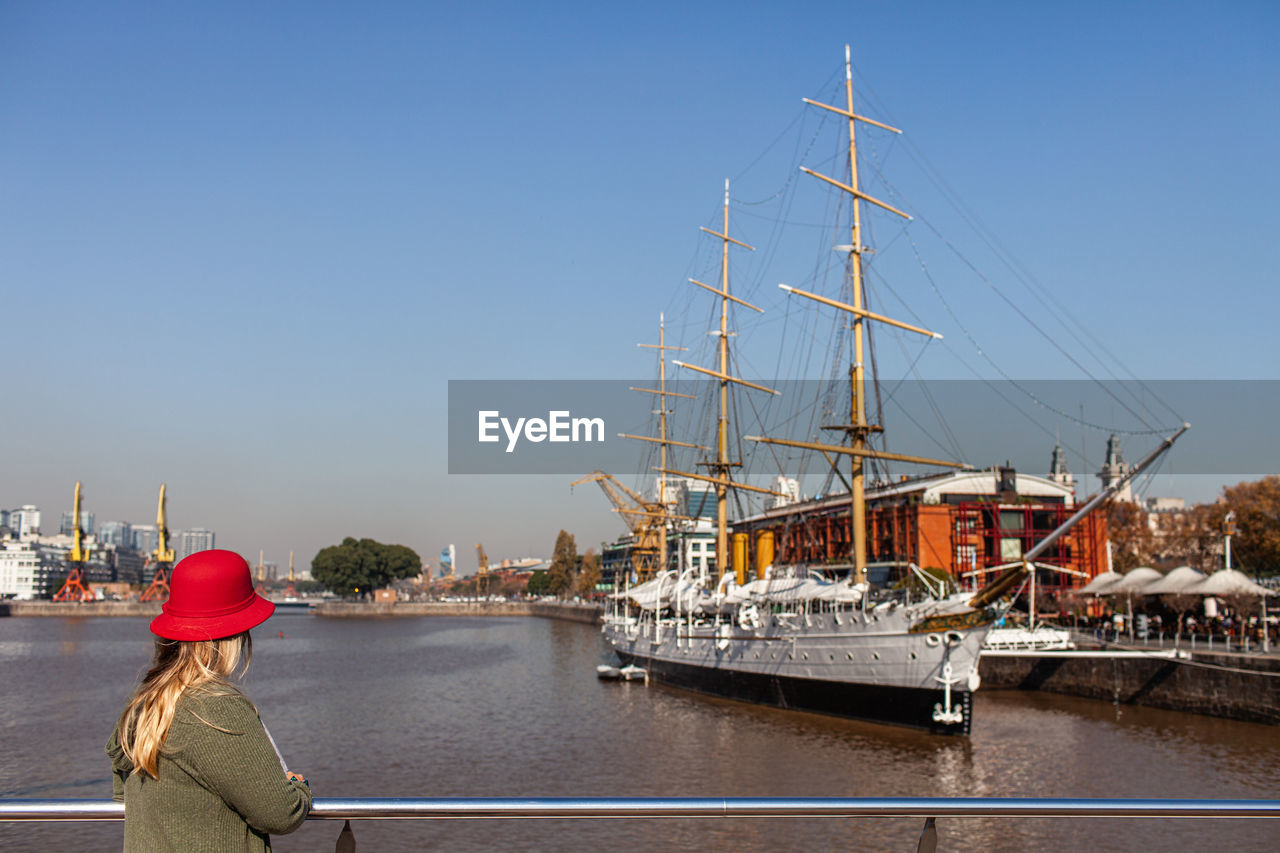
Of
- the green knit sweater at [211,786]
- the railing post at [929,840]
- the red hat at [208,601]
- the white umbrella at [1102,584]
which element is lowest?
the white umbrella at [1102,584]

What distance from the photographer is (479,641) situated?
290 feet

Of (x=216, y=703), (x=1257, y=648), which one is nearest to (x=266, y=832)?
(x=216, y=703)

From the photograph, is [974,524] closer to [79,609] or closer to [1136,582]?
[1136,582]

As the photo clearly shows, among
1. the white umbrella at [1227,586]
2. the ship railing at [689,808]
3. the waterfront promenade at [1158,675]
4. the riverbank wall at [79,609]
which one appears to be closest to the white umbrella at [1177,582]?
the white umbrella at [1227,586]

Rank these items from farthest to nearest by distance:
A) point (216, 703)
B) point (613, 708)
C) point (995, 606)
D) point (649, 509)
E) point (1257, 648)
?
point (649, 509), point (613, 708), point (1257, 648), point (995, 606), point (216, 703)

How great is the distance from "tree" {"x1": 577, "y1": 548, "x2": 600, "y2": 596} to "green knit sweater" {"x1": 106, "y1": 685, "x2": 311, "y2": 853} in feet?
501

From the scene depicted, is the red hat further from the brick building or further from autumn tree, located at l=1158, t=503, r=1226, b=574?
autumn tree, located at l=1158, t=503, r=1226, b=574

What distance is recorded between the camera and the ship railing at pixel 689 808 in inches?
Answer: 125

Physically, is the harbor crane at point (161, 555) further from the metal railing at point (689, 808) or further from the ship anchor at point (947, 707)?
the metal railing at point (689, 808)

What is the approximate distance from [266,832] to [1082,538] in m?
77.7

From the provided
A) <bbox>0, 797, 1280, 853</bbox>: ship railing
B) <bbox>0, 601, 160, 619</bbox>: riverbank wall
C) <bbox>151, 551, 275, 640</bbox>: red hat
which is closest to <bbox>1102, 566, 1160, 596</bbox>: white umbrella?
<bbox>0, 797, 1280, 853</bbox>: ship railing

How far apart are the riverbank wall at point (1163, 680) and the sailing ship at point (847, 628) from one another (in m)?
4.82

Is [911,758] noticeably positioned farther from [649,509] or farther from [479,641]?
[479,641]

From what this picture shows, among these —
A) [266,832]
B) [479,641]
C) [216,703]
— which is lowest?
[479,641]
